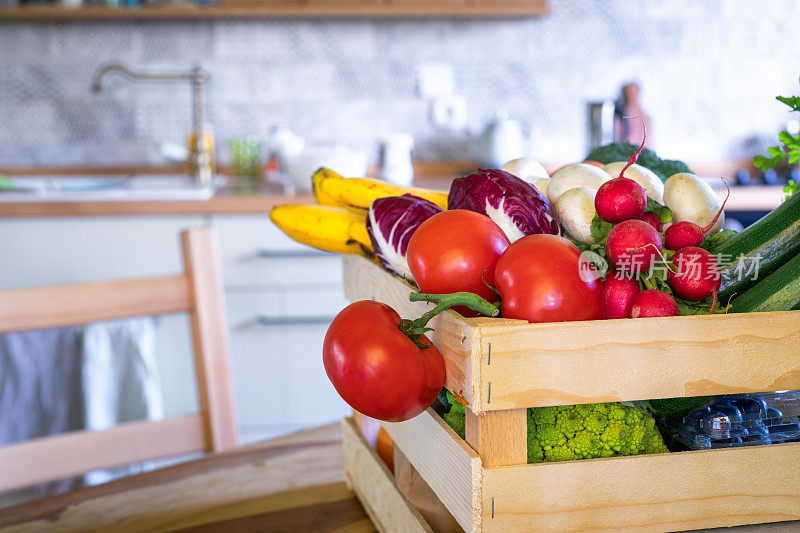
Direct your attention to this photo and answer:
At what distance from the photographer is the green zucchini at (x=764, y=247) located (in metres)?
0.60

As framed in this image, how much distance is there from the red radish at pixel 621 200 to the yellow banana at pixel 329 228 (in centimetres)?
28

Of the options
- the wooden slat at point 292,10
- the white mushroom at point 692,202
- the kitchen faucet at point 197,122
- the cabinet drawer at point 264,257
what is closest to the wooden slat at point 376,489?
the white mushroom at point 692,202

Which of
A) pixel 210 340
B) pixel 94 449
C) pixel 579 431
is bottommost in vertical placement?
pixel 94 449

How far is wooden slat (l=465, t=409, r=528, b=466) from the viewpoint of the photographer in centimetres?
52

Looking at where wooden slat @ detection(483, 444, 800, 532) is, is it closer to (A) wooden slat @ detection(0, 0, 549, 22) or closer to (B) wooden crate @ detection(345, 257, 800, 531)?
(B) wooden crate @ detection(345, 257, 800, 531)

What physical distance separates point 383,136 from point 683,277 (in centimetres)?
252

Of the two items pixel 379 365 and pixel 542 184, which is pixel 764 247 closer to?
pixel 542 184

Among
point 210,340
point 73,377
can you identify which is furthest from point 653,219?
point 73,377

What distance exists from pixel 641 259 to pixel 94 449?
0.82 meters

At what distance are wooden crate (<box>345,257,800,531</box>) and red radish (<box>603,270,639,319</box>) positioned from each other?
3cm

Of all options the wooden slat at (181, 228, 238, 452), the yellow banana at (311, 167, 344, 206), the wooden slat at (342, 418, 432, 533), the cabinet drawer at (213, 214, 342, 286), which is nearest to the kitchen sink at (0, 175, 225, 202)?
the cabinet drawer at (213, 214, 342, 286)

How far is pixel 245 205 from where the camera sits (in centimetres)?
226

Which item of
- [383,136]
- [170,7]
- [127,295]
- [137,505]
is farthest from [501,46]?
[137,505]

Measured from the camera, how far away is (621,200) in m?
0.57
